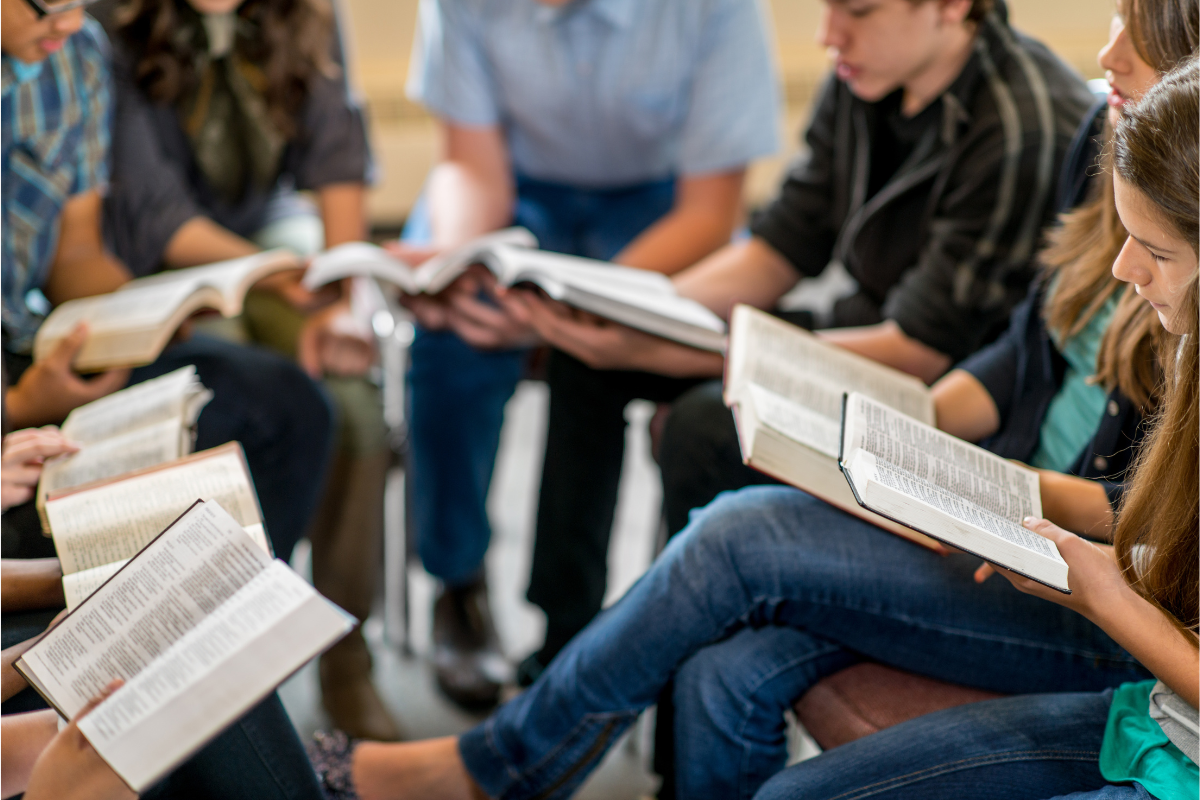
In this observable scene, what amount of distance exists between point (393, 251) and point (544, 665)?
69cm

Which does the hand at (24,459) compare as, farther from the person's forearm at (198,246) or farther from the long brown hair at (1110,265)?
the long brown hair at (1110,265)

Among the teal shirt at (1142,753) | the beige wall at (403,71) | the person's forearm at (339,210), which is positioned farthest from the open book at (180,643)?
the beige wall at (403,71)

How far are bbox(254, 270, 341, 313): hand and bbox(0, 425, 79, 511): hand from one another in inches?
23.1

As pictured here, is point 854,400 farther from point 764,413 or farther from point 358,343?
point 358,343

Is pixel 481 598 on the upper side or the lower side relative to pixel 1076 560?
lower

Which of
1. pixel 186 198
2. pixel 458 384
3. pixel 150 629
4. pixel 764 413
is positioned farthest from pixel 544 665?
pixel 186 198

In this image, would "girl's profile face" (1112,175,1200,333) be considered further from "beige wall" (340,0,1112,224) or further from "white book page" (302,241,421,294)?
"beige wall" (340,0,1112,224)

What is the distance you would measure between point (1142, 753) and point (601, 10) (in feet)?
4.37

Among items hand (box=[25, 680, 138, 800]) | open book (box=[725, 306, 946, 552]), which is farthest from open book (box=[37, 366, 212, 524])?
open book (box=[725, 306, 946, 552])

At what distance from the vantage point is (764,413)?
0.94 metres

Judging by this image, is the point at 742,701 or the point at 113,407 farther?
the point at 113,407

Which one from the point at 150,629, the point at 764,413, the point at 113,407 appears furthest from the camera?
the point at 113,407

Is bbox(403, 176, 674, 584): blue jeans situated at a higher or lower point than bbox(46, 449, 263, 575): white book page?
lower

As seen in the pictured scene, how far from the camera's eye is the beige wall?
337 centimetres
